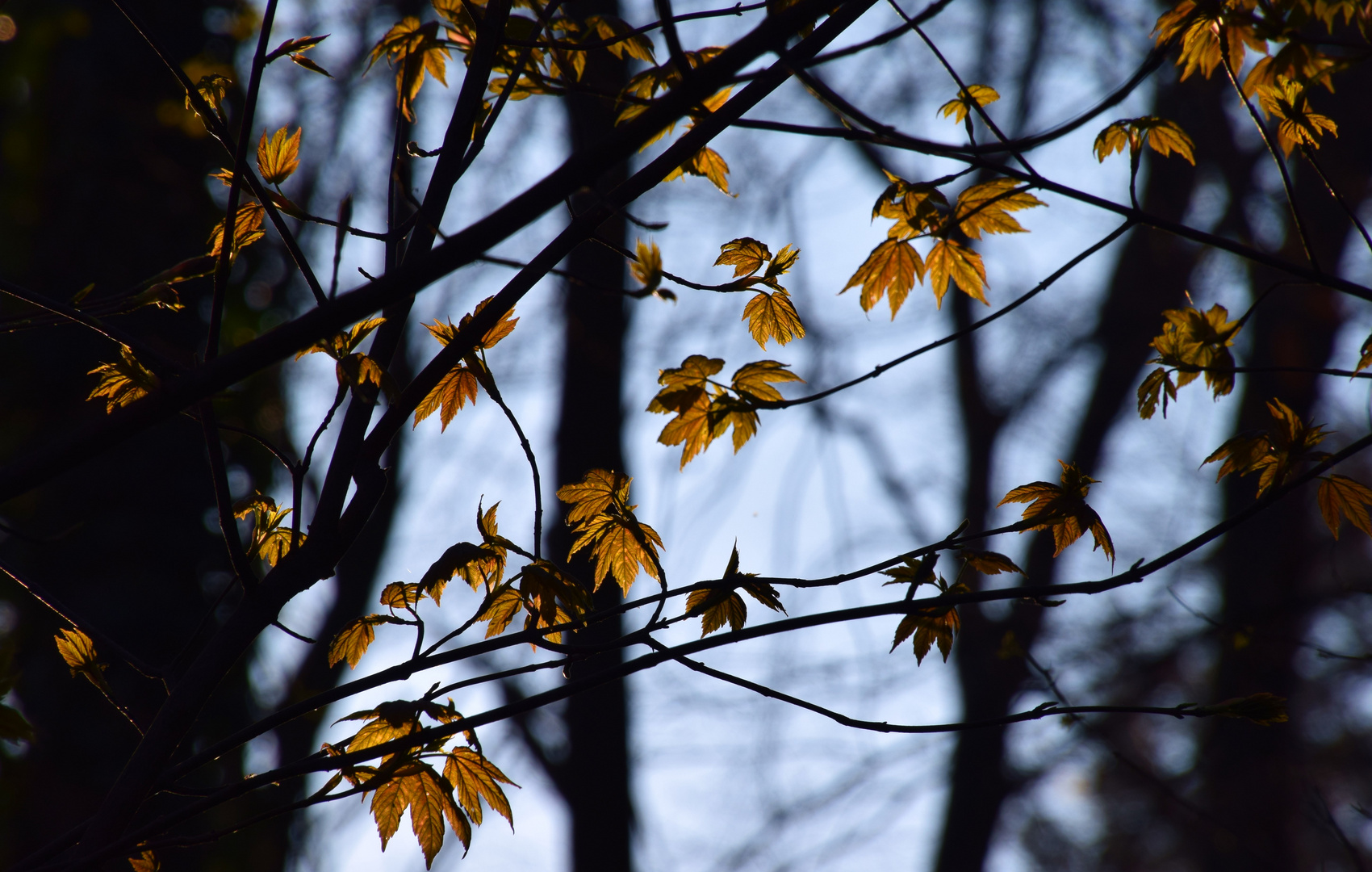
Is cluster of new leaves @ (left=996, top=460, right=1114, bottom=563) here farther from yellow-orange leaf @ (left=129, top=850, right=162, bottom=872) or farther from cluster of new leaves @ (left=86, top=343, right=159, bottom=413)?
yellow-orange leaf @ (left=129, top=850, right=162, bottom=872)

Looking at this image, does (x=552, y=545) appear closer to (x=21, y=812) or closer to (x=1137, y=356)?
(x=21, y=812)

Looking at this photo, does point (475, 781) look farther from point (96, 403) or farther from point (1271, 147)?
point (96, 403)

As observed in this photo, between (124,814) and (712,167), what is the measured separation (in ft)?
4.27

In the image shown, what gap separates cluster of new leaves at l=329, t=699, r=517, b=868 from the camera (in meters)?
1.08

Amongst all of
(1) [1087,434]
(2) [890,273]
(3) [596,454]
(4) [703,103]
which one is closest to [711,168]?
(4) [703,103]

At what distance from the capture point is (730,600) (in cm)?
129

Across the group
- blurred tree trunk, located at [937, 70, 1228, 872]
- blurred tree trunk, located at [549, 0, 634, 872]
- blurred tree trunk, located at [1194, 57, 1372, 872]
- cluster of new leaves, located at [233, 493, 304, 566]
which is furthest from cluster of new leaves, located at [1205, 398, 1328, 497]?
blurred tree trunk, located at [937, 70, 1228, 872]

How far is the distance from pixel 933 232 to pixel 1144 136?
458 millimetres

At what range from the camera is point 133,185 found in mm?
3307

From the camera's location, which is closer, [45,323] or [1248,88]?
[45,323]

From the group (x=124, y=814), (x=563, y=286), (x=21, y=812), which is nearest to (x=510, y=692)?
(x=563, y=286)

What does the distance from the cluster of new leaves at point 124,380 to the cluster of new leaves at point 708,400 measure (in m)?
0.72

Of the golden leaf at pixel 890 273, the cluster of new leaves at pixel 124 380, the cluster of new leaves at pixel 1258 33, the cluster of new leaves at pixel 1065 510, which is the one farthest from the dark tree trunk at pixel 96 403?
the cluster of new leaves at pixel 1258 33

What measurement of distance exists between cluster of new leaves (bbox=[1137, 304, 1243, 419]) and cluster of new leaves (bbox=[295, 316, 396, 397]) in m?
1.17
